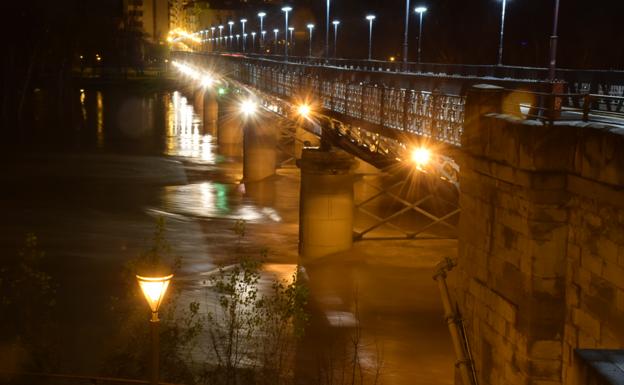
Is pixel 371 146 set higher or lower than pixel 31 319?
higher

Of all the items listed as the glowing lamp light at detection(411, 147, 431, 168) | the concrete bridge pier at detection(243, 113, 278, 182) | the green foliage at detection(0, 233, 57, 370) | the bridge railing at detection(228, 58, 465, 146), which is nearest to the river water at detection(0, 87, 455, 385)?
the concrete bridge pier at detection(243, 113, 278, 182)

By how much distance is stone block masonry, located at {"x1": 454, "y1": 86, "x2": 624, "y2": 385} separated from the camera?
12.1m

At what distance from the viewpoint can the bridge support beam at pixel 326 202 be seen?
1310 inches

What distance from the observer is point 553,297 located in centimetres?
1333

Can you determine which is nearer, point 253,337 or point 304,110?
point 253,337

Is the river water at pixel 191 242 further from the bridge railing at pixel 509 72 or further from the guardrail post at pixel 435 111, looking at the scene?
the bridge railing at pixel 509 72

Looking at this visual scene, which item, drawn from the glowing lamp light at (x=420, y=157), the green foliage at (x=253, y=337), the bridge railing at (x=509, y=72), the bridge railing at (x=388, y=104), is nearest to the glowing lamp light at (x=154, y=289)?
the green foliage at (x=253, y=337)

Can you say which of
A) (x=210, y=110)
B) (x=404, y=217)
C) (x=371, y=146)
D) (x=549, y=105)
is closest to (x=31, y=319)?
(x=549, y=105)

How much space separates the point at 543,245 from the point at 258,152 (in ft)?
138

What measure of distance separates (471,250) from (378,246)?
747 inches

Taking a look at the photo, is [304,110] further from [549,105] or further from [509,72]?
[549,105]

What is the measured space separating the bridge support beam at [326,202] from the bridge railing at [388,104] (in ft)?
6.27

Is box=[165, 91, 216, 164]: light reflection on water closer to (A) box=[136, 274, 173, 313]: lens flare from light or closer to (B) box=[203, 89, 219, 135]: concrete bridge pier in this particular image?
(B) box=[203, 89, 219, 135]: concrete bridge pier

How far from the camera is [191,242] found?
36.0 m
